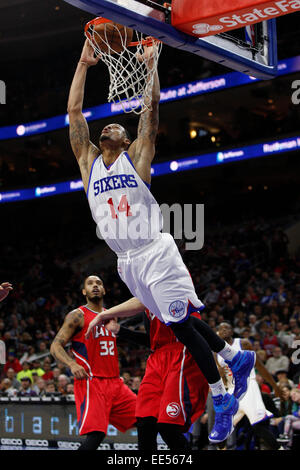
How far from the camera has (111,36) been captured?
4801mm

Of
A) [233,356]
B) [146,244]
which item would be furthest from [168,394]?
[146,244]

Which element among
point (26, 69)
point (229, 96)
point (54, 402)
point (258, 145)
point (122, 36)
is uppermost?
point (26, 69)

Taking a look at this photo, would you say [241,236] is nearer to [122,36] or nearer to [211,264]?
[211,264]

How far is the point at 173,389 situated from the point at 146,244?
1106 mm

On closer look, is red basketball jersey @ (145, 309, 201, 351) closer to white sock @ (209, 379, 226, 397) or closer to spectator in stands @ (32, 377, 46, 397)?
white sock @ (209, 379, 226, 397)

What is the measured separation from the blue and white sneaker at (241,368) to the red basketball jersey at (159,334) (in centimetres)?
45

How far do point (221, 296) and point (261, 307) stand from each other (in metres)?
1.54

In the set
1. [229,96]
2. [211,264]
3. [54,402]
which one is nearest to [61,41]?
[229,96]

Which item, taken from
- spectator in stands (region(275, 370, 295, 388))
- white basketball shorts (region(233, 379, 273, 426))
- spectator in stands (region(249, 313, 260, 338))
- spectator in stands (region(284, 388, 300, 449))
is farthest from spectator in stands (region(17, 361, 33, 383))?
spectator in stands (region(284, 388, 300, 449))

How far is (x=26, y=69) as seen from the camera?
74.0ft

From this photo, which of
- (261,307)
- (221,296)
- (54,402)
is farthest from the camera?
(221,296)

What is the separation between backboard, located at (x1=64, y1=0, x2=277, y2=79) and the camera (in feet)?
13.8

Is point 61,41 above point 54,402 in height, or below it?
above

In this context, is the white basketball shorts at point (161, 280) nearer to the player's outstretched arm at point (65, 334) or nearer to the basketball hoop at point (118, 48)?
the basketball hoop at point (118, 48)
